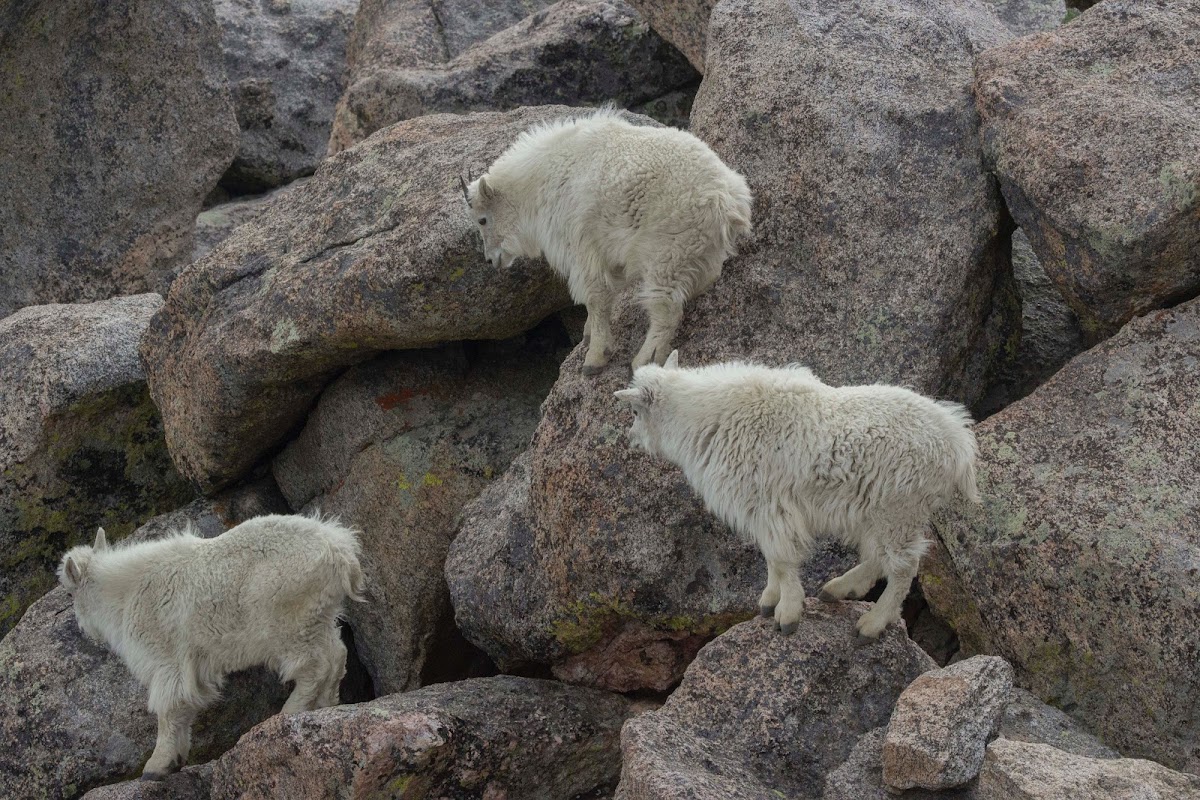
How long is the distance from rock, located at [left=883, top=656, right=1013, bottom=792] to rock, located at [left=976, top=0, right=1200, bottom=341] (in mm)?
2984

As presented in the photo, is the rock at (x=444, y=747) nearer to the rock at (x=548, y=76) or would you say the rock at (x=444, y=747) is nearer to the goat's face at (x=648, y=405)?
the goat's face at (x=648, y=405)

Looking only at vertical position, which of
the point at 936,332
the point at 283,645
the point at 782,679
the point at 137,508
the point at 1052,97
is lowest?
the point at 137,508

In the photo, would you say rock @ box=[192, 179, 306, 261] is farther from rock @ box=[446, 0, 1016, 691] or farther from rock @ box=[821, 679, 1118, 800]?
rock @ box=[821, 679, 1118, 800]

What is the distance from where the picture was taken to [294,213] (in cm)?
1189

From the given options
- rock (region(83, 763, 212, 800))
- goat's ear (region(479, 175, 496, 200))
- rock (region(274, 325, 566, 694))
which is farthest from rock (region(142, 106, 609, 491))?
rock (region(83, 763, 212, 800))

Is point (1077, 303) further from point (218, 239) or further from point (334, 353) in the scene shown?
point (218, 239)

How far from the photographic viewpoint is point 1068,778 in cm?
611

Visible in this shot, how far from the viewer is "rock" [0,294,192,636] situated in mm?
11914

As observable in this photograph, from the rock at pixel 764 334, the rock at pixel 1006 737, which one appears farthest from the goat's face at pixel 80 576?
the rock at pixel 1006 737

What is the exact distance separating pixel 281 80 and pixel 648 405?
1387cm

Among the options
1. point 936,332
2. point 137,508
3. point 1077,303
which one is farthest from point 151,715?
point 1077,303

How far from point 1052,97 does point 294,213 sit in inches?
252

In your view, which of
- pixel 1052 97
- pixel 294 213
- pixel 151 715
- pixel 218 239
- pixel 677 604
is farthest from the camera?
pixel 218 239

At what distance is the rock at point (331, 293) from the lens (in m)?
10.3
